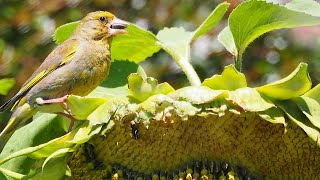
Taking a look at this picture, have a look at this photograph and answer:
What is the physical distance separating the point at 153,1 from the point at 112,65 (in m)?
4.29

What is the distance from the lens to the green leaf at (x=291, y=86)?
0.96 m

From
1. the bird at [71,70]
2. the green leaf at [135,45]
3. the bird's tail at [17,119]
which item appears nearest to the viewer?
the green leaf at [135,45]

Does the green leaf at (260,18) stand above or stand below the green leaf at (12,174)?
above

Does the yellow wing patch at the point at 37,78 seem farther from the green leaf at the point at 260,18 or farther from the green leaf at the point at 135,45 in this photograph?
the green leaf at the point at 260,18

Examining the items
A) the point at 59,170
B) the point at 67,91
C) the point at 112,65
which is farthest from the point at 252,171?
the point at 67,91

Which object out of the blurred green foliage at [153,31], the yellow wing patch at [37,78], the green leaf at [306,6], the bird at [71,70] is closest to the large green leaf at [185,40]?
the green leaf at [306,6]

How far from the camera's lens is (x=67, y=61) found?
1935 mm

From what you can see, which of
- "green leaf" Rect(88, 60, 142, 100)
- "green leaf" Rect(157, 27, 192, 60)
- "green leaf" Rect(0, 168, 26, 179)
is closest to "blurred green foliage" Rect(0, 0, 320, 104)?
"green leaf" Rect(157, 27, 192, 60)

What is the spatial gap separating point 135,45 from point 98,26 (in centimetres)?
81

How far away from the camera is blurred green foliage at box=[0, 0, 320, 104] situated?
4.79 meters

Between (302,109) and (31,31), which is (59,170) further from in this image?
(31,31)

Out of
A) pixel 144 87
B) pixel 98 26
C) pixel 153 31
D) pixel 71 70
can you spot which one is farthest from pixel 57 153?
pixel 153 31

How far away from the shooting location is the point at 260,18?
1.12 metres

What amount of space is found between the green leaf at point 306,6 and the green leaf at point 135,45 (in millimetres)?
231
